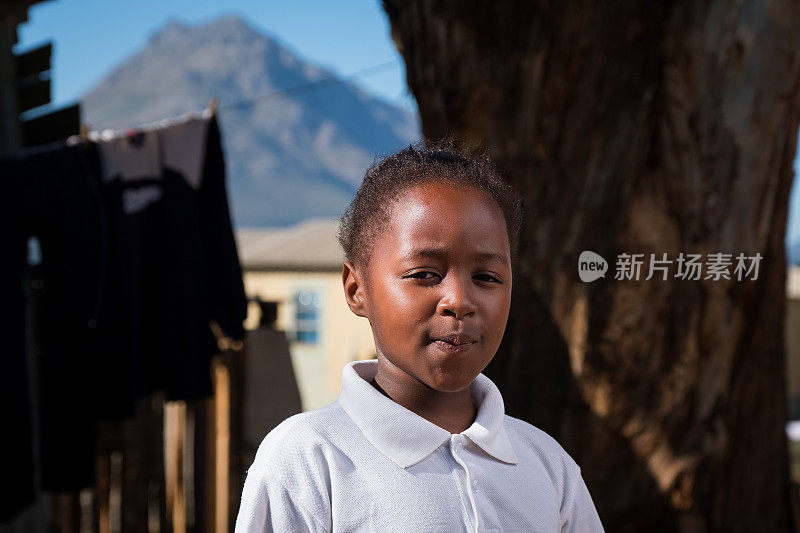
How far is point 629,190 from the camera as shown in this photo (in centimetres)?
233

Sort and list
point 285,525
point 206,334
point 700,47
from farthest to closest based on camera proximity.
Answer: point 206,334 → point 700,47 → point 285,525

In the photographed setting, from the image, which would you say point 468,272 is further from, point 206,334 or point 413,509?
point 206,334

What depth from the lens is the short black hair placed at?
1282mm

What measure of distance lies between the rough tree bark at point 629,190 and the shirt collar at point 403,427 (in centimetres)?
108

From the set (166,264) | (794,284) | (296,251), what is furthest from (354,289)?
(794,284)

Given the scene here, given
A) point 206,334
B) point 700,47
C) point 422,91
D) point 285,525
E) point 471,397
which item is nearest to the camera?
point 285,525

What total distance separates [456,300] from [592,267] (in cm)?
125

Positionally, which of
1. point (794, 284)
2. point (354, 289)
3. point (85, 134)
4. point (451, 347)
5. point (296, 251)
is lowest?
point (451, 347)

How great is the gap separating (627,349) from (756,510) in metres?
0.77

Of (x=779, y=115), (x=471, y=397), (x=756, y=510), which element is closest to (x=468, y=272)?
(x=471, y=397)

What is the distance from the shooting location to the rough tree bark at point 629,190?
2324 mm

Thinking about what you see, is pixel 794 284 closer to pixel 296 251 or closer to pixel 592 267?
pixel 296 251

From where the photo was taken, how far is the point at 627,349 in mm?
2350

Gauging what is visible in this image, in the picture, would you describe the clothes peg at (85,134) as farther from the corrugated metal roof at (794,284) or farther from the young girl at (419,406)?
the corrugated metal roof at (794,284)
